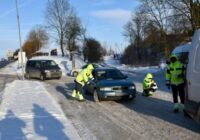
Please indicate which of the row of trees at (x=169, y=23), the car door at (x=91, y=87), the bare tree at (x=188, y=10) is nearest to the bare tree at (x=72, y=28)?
the row of trees at (x=169, y=23)

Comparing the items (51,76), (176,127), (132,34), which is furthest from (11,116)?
(132,34)

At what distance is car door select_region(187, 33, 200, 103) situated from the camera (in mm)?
9927

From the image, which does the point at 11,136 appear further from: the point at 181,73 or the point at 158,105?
the point at 158,105

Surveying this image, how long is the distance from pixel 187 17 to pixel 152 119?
31.6 m

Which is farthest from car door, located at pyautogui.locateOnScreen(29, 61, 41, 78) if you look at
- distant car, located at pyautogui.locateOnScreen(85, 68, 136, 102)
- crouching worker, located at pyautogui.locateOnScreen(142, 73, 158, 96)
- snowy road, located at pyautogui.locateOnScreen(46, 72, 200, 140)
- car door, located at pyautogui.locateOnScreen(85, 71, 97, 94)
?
snowy road, located at pyautogui.locateOnScreen(46, 72, 200, 140)

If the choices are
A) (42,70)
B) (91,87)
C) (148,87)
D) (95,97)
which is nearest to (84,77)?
(91,87)

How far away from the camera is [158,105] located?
1612 cm

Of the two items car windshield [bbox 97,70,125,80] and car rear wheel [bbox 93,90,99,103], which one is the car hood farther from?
car windshield [bbox 97,70,125,80]

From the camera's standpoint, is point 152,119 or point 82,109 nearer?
point 152,119

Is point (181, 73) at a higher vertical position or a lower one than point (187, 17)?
lower

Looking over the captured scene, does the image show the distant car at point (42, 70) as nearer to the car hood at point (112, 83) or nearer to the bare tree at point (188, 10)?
the bare tree at point (188, 10)

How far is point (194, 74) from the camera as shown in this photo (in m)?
10.1

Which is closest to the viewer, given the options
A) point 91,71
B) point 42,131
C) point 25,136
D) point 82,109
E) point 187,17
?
point 25,136

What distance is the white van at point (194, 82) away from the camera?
988 centimetres
